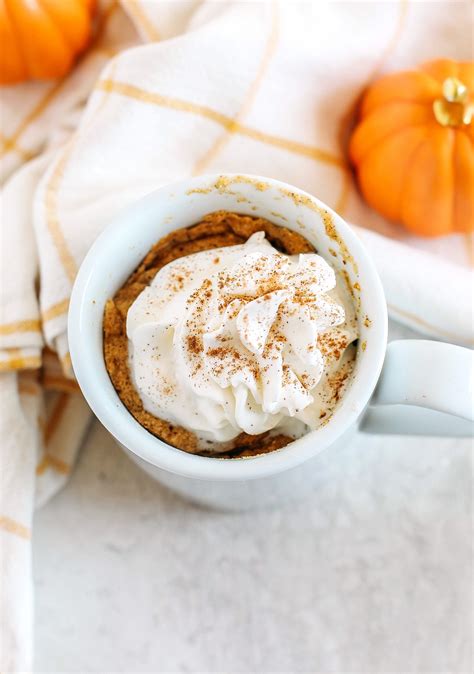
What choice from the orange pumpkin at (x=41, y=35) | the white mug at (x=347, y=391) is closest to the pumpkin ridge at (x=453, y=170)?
the white mug at (x=347, y=391)

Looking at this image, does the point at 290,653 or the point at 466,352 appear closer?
the point at 466,352

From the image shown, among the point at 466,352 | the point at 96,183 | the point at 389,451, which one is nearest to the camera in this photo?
the point at 466,352

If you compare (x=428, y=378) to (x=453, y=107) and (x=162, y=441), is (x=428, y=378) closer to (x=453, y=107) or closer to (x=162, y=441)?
(x=162, y=441)

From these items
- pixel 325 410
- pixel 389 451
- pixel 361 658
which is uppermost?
pixel 325 410

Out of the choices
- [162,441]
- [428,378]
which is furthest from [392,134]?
[162,441]

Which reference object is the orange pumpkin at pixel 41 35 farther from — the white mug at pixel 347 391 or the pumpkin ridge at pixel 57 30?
the white mug at pixel 347 391

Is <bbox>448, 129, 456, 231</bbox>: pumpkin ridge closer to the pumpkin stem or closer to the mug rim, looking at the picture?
the pumpkin stem

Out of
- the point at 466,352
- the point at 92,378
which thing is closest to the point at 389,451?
the point at 466,352

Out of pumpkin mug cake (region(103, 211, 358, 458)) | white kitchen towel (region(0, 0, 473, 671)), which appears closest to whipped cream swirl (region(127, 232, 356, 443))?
pumpkin mug cake (region(103, 211, 358, 458))

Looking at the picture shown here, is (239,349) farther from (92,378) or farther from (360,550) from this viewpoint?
(360,550)
